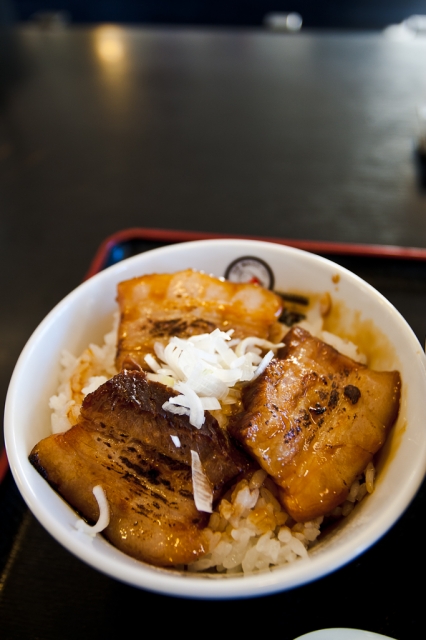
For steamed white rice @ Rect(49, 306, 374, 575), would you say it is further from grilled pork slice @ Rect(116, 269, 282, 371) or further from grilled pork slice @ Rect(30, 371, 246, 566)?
grilled pork slice @ Rect(116, 269, 282, 371)

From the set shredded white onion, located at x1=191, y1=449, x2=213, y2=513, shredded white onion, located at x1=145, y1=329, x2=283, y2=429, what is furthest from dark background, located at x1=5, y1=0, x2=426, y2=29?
shredded white onion, located at x1=191, y1=449, x2=213, y2=513

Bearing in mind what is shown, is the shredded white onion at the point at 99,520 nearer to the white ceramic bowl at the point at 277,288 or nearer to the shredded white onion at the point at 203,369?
the white ceramic bowl at the point at 277,288

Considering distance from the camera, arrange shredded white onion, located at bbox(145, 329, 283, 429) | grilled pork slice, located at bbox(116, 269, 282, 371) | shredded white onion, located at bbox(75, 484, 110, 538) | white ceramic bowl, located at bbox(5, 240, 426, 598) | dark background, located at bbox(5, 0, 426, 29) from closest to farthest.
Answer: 1. white ceramic bowl, located at bbox(5, 240, 426, 598)
2. shredded white onion, located at bbox(75, 484, 110, 538)
3. shredded white onion, located at bbox(145, 329, 283, 429)
4. grilled pork slice, located at bbox(116, 269, 282, 371)
5. dark background, located at bbox(5, 0, 426, 29)

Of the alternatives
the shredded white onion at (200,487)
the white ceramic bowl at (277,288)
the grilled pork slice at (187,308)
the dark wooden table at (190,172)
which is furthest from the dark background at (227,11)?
the shredded white onion at (200,487)

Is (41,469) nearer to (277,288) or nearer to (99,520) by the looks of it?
(99,520)

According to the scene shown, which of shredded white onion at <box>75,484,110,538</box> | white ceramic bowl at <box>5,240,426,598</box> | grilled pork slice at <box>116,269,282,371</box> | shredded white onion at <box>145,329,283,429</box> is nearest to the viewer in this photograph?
white ceramic bowl at <box>5,240,426,598</box>

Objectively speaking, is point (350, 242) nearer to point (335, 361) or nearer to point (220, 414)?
point (335, 361)
